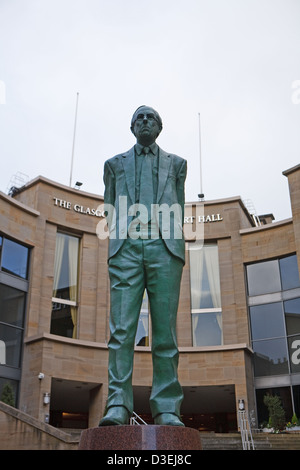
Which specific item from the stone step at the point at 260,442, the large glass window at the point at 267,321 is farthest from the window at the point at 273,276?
the stone step at the point at 260,442

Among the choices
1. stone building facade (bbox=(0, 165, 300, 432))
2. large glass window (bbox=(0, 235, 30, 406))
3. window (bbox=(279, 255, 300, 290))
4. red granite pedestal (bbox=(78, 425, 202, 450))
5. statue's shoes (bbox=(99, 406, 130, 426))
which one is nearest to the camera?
red granite pedestal (bbox=(78, 425, 202, 450))

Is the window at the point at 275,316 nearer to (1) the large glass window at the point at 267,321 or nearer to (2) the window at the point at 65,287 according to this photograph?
(1) the large glass window at the point at 267,321

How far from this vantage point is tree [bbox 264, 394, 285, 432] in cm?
2536

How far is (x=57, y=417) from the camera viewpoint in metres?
33.5

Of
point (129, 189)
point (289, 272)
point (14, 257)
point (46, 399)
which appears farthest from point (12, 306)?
point (129, 189)

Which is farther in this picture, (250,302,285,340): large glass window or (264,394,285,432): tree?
(250,302,285,340): large glass window

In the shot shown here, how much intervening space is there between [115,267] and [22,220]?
21.8 metres

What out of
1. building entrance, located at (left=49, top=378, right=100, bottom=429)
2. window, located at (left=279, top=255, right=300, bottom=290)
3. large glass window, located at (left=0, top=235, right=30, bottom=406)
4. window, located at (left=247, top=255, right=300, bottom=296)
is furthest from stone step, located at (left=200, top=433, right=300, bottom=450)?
window, located at (left=247, top=255, right=300, bottom=296)

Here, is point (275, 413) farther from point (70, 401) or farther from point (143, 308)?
point (70, 401)

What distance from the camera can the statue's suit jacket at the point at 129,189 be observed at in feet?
25.2

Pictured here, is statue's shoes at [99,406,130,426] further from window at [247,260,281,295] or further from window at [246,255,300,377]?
window at [247,260,281,295]

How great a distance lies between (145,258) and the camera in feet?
24.6

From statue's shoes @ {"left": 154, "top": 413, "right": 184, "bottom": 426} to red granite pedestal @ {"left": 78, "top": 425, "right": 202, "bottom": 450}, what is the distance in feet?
1.10

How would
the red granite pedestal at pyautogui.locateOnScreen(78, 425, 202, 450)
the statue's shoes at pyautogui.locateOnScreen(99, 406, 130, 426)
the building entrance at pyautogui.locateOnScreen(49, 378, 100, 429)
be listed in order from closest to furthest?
the red granite pedestal at pyautogui.locateOnScreen(78, 425, 202, 450), the statue's shoes at pyautogui.locateOnScreen(99, 406, 130, 426), the building entrance at pyautogui.locateOnScreen(49, 378, 100, 429)
